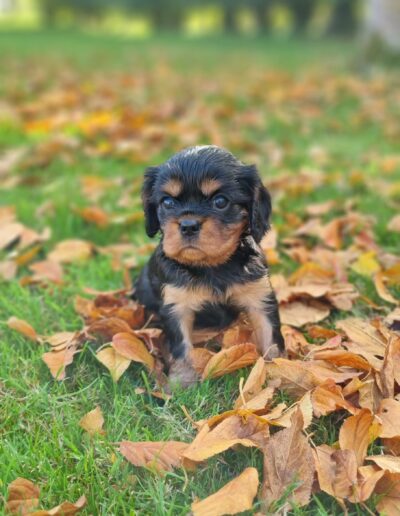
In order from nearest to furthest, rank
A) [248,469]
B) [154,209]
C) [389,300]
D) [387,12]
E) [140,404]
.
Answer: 1. [248,469]
2. [140,404]
3. [154,209]
4. [389,300]
5. [387,12]

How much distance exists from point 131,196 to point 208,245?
9.34ft

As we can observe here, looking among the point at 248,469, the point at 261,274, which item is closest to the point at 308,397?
the point at 248,469

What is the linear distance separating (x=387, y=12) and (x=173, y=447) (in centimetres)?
1125

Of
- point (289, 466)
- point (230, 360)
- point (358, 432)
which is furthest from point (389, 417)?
point (230, 360)

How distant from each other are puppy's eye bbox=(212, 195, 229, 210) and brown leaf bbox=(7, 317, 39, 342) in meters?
1.17

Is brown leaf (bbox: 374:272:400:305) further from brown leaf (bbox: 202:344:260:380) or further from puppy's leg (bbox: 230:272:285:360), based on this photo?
brown leaf (bbox: 202:344:260:380)

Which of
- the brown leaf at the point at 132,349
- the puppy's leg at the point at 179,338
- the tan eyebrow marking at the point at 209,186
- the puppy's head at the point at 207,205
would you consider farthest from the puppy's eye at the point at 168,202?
the brown leaf at the point at 132,349

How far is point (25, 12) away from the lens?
6153 centimetres

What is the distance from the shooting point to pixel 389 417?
2451 millimetres

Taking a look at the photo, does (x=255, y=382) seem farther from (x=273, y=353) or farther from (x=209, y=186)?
(x=209, y=186)

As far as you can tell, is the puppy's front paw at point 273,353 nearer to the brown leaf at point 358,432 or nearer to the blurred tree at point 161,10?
the brown leaf at point 358,432

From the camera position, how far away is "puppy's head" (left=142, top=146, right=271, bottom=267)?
9.13ft

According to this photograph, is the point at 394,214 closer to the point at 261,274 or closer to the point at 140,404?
the point at 261,274

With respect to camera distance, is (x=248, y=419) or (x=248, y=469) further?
(x=248, y=419)
